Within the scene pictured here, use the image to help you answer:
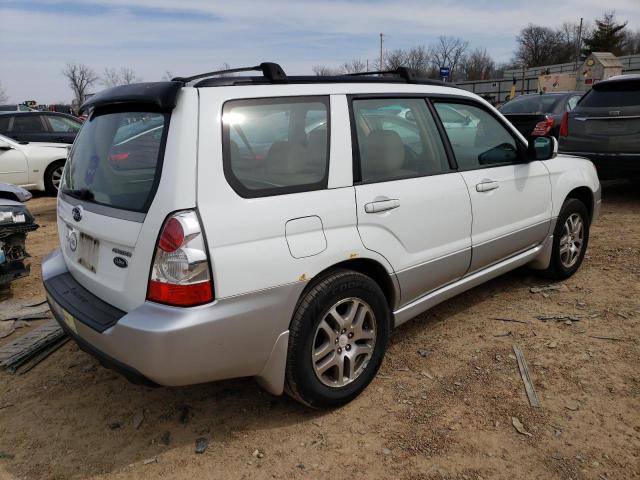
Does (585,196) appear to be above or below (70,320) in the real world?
above

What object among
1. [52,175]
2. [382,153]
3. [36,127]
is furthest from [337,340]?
[36,127]

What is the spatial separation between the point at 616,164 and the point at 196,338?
677 centimetres

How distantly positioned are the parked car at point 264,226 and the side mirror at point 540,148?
0.64m

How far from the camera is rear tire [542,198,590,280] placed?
4.30 m

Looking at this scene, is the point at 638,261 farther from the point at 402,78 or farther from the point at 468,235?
the point at 402,78

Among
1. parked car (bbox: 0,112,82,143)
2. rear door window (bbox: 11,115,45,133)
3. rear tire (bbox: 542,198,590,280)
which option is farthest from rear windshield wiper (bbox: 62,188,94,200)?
rear door window (bbox: 11,115,45,133)

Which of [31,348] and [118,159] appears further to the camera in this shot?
[31,348]

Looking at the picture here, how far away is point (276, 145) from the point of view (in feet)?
8.23

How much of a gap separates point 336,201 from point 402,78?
3.76ft

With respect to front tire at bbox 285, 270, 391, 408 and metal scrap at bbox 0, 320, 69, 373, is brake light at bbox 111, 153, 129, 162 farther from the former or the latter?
metal scrap at bbox 0, 320, 69, 373

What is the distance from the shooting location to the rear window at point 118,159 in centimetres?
232

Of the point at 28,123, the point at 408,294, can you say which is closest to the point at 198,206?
the point at 408,294

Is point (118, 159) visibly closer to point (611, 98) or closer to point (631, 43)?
point (611, 98)

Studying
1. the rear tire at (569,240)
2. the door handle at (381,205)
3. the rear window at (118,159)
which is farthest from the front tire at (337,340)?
the rear tire at (569,240)
